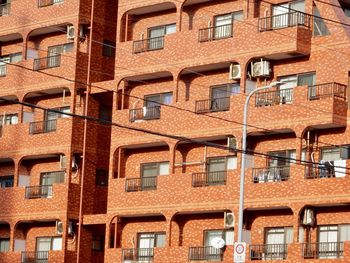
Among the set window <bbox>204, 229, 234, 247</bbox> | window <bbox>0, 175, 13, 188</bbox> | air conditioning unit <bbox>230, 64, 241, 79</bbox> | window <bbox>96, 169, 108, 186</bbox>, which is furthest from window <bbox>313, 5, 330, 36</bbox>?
window <bbox>0, 175, 13, 188</bbox>

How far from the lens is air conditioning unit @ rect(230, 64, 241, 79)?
2304 inches

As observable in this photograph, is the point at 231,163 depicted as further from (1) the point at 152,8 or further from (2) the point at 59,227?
(2) the point at 59,227

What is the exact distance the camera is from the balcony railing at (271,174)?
56000 mm

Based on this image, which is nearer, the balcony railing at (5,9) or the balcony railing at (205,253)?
the balcony railing at (205,253)

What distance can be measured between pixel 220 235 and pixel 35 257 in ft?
36.4

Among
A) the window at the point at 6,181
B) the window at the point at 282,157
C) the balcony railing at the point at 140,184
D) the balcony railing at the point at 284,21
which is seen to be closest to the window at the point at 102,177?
the balcony railing at the point at 140,184

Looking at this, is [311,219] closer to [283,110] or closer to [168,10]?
[283,110]

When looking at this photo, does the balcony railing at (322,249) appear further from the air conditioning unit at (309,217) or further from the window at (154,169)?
the window at (154,169)

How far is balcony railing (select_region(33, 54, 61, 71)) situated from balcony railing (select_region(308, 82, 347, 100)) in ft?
53.5

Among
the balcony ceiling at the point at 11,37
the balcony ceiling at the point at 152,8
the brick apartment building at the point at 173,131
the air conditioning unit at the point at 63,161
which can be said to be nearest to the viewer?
the brick apartment building at the point at 173,131

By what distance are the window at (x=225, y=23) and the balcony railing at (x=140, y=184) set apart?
738 cm

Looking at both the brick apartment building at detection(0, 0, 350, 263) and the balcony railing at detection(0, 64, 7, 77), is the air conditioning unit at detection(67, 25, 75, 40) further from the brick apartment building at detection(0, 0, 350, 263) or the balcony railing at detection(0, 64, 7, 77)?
the balcony railing at detection(0, 64, 7, 77)

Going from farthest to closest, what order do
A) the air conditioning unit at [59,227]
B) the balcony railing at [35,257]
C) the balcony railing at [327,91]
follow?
the balcony railing at [35,257] → the air conditioning unit at [59,227] → the balcony railing at [327,91]

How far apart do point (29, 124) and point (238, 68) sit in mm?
13139
